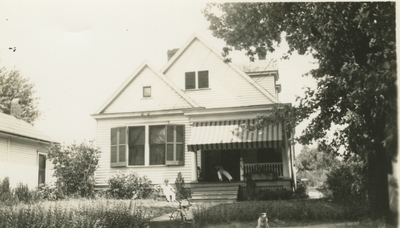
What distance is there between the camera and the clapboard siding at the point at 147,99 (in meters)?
17.0

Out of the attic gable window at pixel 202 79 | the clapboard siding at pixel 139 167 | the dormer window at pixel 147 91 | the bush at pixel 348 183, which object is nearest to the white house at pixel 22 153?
the clapboard siding at pixel 139 167

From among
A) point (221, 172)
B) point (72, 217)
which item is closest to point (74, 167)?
point (221, 172)

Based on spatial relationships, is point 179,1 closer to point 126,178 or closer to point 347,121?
point 347,121

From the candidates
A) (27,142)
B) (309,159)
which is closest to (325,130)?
(27,142)

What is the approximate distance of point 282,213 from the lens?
389 inches

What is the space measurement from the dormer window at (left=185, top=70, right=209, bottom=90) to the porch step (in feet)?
16.0

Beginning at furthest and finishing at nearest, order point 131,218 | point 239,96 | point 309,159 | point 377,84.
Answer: point 309,159, point 239,96, point 131,218, point 377,84

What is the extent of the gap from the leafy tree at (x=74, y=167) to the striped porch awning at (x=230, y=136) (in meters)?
4.24

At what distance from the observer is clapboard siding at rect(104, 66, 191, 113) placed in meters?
17.0

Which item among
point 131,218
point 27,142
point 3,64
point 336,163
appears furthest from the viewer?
point 27,142

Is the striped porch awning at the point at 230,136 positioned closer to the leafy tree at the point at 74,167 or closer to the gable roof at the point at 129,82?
the gable roof at the point at 129,82

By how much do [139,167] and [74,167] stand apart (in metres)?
2.64

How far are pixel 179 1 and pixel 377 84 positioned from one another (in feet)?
14.6

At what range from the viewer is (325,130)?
9.95 m
